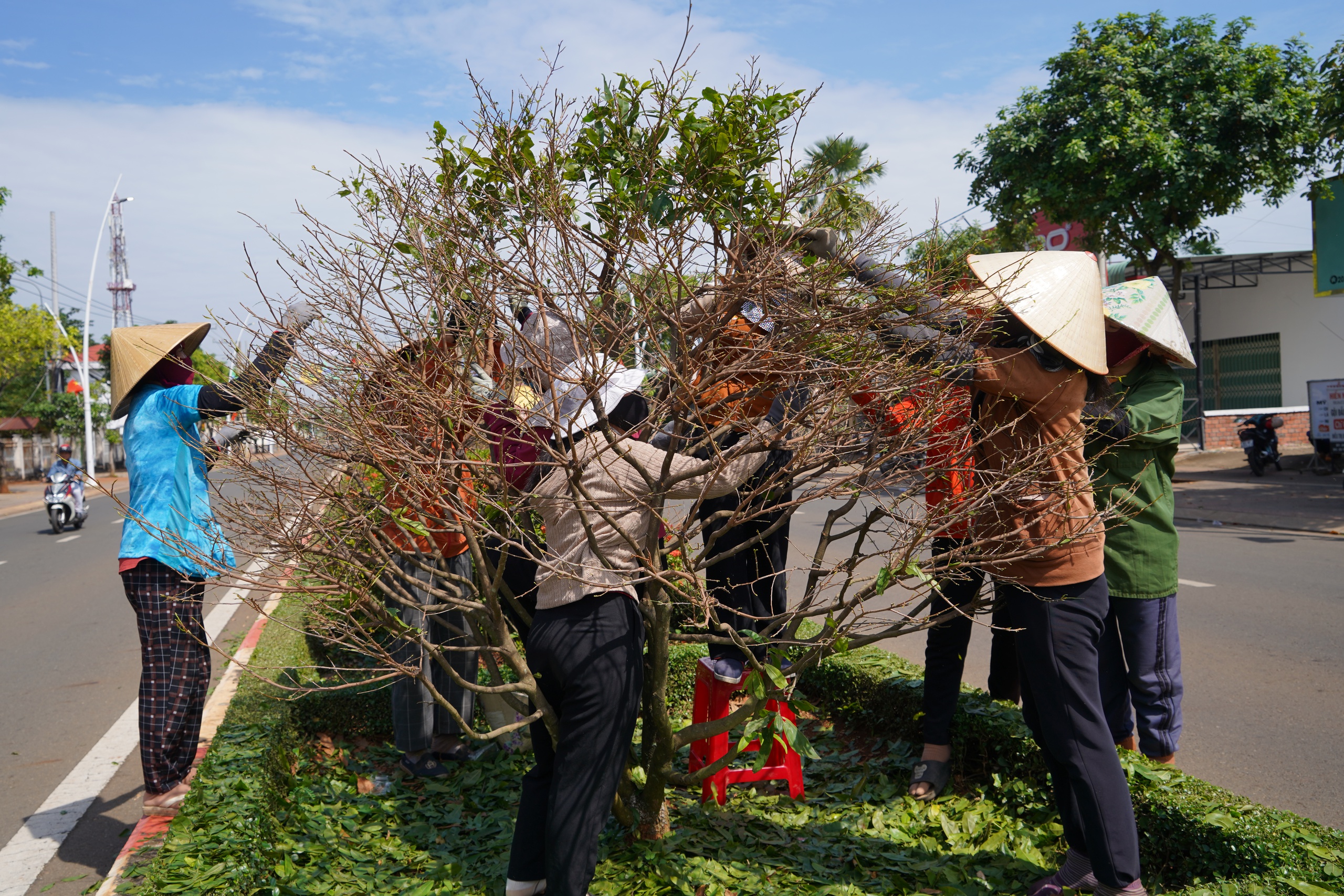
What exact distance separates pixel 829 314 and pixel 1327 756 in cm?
371

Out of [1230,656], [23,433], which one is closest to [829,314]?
[1230,656]

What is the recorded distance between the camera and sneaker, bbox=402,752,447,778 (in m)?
3.87

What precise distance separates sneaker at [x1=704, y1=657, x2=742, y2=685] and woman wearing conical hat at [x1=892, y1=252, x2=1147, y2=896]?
3.40 feet

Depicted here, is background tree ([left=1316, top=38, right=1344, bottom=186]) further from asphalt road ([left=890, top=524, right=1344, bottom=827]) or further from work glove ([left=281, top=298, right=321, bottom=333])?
work glove ([left=281, top=298, right=321, bottom=333])

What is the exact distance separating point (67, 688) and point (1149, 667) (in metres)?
6.63

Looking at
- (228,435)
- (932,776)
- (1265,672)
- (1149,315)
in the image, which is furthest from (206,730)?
(1265,672)

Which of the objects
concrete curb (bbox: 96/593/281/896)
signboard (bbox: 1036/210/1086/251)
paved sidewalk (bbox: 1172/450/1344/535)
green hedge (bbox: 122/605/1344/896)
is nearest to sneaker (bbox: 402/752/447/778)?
green hedge (bbox: 122/605/1344/896)

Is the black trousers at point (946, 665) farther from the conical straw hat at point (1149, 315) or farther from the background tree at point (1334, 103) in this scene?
the background tree at point (1334, 103)

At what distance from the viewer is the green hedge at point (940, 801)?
2.36m

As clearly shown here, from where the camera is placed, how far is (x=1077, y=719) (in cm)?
249

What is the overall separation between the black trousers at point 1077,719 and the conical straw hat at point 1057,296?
0.68m

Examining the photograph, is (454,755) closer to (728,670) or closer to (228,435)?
(728,670)

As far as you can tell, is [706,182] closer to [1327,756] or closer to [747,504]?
[747,504]

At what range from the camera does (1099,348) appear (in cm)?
264
